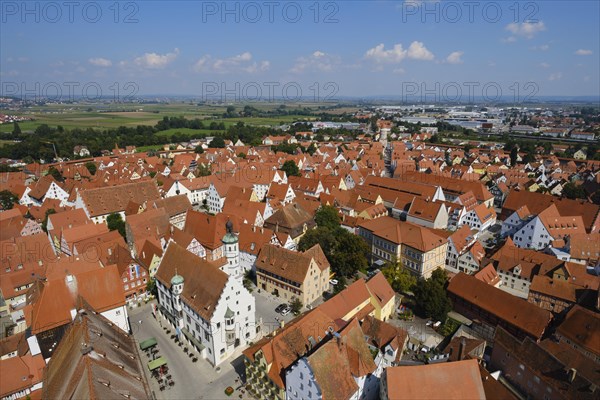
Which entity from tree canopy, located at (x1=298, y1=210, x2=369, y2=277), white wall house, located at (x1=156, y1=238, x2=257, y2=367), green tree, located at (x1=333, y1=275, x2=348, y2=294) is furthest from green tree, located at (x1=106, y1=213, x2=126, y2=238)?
green tree, located at (x1=333, y1=275, x2=348, y2=294)

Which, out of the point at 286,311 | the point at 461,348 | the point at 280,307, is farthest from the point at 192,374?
the point at 461,348

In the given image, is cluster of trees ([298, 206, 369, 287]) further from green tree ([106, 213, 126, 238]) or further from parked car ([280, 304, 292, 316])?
green tree ([106, 213, 126, 238])

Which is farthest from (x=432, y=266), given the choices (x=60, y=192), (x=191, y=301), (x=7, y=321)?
(x=60, y=192)

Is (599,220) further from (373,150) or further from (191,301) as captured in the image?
(373,150)

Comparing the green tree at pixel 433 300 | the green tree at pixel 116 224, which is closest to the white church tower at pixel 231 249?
Answer: the green tree at pixel 433 300

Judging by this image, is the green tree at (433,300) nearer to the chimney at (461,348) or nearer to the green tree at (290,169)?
the chimney at (461,348)
